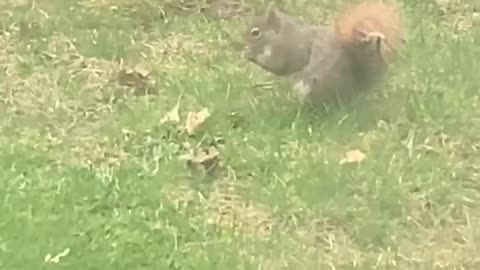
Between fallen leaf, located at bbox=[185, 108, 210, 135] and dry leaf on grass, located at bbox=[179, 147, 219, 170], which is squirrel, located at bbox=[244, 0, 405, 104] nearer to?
fallen leaf, located at bbox=[185, 108, 210, 135]

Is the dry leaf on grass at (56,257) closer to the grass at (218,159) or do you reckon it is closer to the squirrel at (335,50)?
the grass at (218,159)

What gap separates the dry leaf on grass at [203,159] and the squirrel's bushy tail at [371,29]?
26.1 inches

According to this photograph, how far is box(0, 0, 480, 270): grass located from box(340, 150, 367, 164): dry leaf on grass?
0.08ft

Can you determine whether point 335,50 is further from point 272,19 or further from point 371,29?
point 272,19

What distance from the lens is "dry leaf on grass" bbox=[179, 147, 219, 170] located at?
4.30 meters

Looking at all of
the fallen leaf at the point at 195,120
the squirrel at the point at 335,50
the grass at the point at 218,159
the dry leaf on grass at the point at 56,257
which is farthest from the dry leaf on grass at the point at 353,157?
the dry leaf on grass at the point at 56,257

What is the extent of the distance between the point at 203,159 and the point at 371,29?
2.61 feet

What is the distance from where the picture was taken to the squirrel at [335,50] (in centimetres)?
455

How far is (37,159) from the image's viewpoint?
4.29 m

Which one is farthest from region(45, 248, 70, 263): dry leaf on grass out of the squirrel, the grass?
the squirrel

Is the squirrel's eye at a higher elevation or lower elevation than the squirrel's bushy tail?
lower

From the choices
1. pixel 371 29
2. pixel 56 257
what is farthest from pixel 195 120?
pixel 56 257

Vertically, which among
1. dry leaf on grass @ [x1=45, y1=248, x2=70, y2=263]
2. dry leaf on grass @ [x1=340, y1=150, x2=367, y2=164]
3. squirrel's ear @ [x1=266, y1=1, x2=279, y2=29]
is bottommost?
dry leaf on grass @ [x1=340, y1=150, x2=367, y2=164]

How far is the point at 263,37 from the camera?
15.9ft
